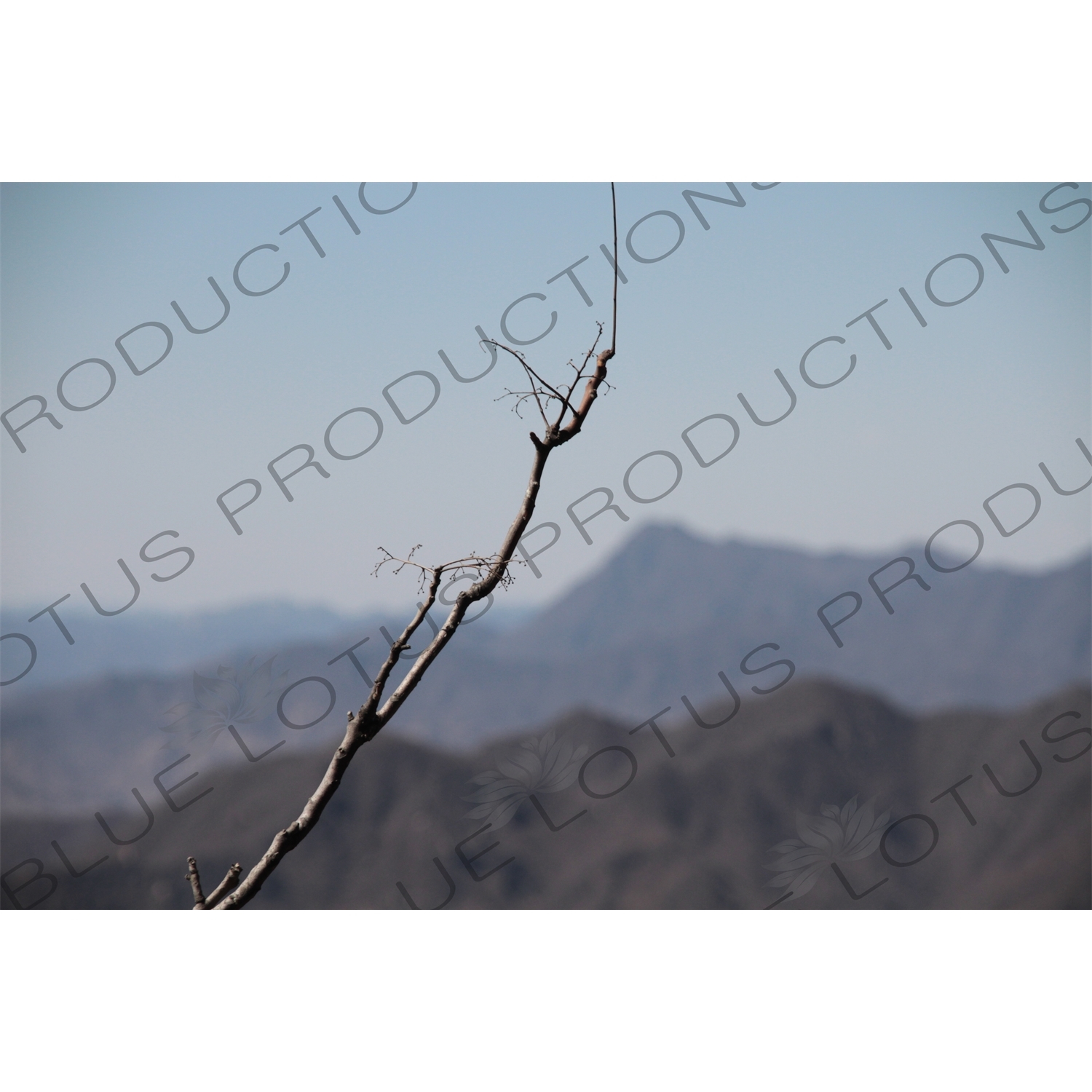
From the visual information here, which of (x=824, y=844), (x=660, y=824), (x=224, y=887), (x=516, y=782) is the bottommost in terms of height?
(x=824, y=844)

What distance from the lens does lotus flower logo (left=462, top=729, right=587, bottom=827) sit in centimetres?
471

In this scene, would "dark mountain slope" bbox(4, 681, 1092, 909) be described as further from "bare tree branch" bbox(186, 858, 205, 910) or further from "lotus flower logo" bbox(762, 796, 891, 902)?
"bare tree branch" bbox(186, 858, 205, 910)

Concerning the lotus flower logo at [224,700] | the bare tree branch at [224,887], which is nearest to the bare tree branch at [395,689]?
the bare tree branch at [224,887]

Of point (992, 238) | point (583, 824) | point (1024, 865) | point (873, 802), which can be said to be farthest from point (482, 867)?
point (992, 238)

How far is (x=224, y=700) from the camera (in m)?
4.42

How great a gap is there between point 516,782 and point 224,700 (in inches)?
57.5

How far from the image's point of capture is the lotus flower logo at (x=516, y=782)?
4.71m

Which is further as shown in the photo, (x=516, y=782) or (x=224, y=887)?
(x=516, y=782)

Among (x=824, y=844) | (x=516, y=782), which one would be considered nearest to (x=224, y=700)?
(x=516, y=782)

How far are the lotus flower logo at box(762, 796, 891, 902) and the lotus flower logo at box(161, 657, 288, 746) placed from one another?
8.36 feet

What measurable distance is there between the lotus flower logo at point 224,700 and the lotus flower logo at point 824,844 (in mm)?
2548

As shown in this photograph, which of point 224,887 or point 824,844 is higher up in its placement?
point 224,887

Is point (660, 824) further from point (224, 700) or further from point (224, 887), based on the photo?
point (224, 887)

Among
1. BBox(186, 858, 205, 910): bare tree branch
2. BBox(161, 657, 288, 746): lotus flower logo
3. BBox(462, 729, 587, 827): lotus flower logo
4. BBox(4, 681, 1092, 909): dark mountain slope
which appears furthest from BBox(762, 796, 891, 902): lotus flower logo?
BBox(186, 858, 205, 910): bare tree branch
